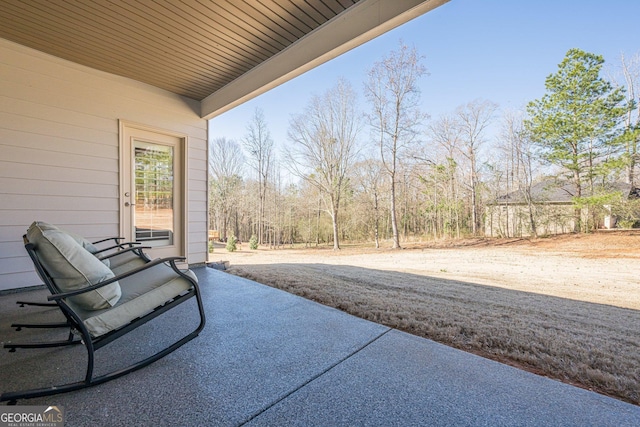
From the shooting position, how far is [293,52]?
288 cm

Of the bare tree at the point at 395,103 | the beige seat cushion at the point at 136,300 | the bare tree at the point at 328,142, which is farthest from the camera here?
the bare tree at the point at 328,142

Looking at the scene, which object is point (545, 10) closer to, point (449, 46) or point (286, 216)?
point (449, 46)

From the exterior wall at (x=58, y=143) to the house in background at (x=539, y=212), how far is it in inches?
403

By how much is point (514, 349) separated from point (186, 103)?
16.1 feet

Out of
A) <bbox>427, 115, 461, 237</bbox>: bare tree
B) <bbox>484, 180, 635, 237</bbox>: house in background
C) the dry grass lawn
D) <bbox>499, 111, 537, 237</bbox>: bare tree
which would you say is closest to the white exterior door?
the dry grass lawn

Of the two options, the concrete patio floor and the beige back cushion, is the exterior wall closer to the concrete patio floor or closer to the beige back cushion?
the concrete patio floor

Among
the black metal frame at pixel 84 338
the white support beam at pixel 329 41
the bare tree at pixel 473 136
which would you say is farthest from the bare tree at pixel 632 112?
the black metal frame at pixel 84 338

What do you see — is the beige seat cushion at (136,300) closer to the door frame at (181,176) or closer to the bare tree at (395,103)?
the door frame at (181,176)

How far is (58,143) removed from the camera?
3076 mm

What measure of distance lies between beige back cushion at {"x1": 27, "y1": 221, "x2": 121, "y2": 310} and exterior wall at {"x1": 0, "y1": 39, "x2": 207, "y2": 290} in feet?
7.15

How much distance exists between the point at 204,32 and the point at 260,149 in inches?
407

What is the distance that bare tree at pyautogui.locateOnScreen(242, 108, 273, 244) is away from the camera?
12.5m

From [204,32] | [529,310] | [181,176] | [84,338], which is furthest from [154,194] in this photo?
[529,310]
